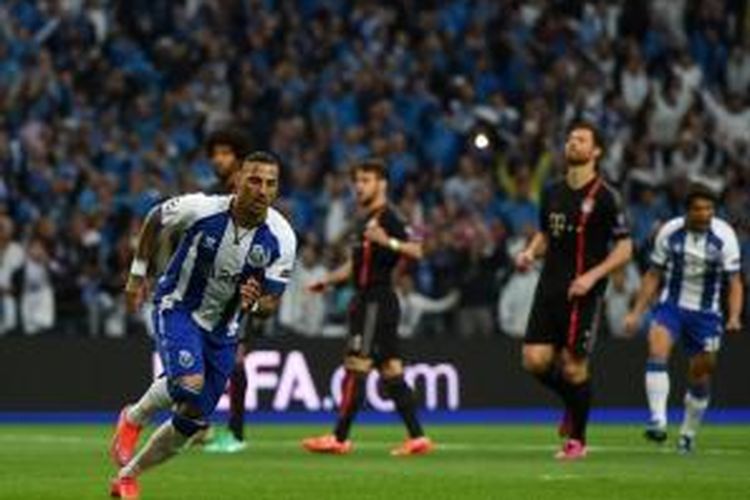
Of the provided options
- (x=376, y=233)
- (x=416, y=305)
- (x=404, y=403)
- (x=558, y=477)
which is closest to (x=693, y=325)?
(x=404, y=403)

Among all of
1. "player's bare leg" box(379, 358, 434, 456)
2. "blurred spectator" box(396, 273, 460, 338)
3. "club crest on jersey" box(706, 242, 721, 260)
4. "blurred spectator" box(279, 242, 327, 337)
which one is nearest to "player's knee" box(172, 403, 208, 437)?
"player's bare leg" box(379, 358, 434, 456)

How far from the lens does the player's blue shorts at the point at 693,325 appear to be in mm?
20281

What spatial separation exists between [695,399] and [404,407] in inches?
99.4

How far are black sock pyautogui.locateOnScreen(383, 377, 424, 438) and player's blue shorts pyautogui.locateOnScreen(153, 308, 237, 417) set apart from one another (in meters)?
5.08

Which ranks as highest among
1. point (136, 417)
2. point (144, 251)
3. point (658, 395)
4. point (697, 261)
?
point (697, 261)

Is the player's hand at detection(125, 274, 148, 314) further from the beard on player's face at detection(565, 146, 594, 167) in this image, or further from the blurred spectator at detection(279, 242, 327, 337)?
the blurred spectator at detection(279, 242, 327, 337)

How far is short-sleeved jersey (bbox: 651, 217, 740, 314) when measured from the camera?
20328 millimetres

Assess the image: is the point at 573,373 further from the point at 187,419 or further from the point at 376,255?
the point at 187,419

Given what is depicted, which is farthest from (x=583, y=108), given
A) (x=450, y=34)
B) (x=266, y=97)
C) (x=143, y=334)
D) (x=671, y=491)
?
(x=671, y=491)

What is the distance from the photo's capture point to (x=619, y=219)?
1844cm

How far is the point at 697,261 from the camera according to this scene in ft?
66.7

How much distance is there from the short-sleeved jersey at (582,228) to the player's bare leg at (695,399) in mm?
1849

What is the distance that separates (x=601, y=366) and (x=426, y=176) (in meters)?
3.58

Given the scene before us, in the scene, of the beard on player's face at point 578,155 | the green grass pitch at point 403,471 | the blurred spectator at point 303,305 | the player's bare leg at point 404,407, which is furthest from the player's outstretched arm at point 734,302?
the blurred spectator at point 303,305
